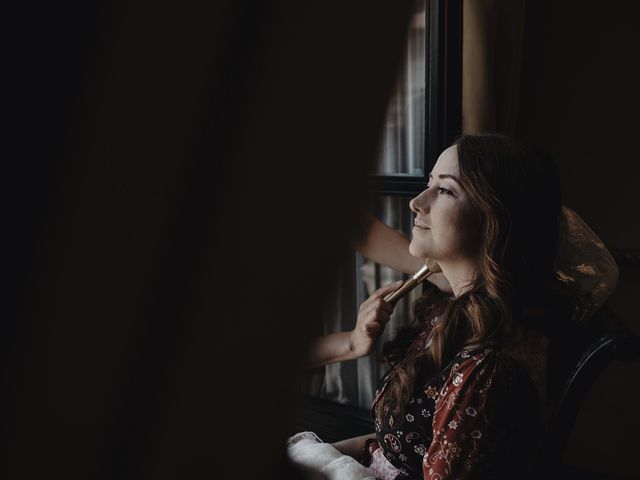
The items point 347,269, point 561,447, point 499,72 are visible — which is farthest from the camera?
point 347,269

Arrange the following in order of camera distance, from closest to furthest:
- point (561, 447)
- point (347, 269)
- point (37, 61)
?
point (37, 61)
point (561, 447)
point (347, 269)

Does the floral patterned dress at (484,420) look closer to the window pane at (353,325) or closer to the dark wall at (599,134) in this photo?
the window pane at (353,325)

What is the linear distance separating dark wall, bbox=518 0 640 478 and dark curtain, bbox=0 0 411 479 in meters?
2.15

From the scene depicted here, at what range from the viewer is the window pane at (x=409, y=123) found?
1.76m

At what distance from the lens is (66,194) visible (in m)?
0.10

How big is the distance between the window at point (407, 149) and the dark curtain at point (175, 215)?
1179 mm

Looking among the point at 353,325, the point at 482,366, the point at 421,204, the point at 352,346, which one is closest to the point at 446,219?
the point at 421,204

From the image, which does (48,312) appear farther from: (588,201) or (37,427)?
(588,201)

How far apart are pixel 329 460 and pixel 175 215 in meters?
1.28

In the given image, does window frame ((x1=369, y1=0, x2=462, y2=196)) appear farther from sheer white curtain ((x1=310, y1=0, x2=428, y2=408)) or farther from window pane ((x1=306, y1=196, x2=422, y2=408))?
window pane ((x1=306, y1=196, x2=422, y2=408))

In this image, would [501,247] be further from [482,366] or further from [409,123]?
[409,123]

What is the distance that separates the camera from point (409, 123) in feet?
6.01

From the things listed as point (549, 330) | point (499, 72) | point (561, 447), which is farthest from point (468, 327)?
point (499, 72)

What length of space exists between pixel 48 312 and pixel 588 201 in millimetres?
2236
